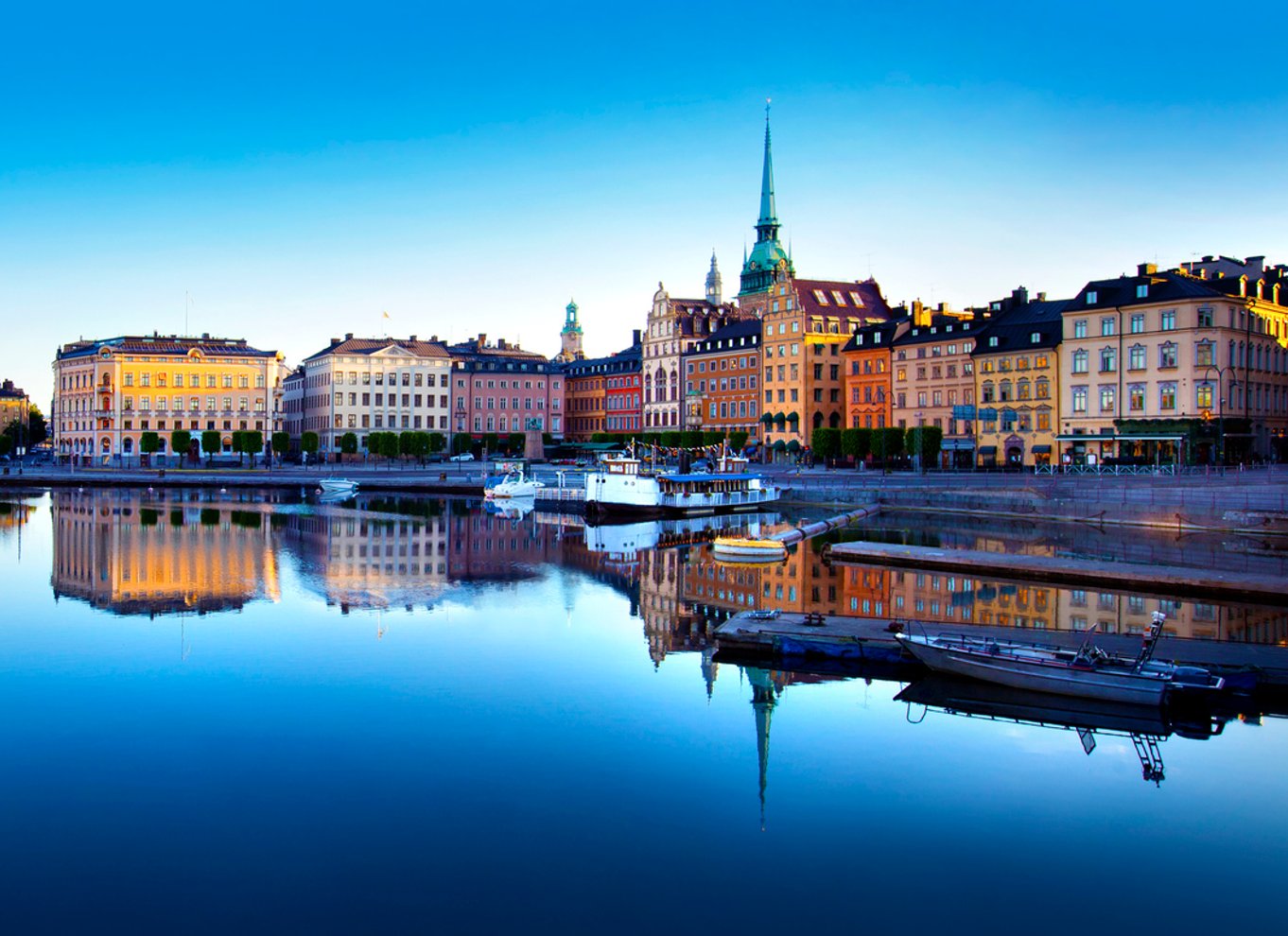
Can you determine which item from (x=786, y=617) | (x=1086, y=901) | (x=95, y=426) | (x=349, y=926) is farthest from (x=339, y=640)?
(x=95, y=426)

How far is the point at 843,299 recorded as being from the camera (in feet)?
391

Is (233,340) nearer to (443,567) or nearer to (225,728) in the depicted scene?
(443,567)

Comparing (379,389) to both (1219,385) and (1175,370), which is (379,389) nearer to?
(1175,370)

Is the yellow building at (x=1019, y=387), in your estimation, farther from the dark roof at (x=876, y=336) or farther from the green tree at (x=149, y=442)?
the green tree at (x=149, y=442)

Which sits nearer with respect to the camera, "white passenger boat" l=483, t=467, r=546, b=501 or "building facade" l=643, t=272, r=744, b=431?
"white passenger boat" l=483, t=467, r=546, b=501

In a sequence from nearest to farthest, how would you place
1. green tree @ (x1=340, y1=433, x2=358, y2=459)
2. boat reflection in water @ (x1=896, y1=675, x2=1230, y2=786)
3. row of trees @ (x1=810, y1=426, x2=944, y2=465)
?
boat reflection in water @ (x1=896, y1=675, x2=1230, y2=786) → row of trees @ (x1=810, y1=426, x2=944, y2=465) → green tree @ (x1=340, y1=433, x2=358, y2=459)

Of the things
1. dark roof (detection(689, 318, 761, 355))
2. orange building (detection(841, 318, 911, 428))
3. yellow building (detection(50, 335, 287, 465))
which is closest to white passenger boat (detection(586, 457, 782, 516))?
orange building (detection(841, 318, 911, 428))

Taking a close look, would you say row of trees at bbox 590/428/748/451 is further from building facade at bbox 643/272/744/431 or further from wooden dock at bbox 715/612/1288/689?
wooden dock at bbox 715/612/1288/689

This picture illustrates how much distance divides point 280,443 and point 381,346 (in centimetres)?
1739

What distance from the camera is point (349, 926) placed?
14961 millimetres

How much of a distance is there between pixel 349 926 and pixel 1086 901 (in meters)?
10.1

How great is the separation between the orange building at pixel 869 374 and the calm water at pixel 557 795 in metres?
74.0

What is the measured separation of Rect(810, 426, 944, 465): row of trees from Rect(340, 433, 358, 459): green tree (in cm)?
6018

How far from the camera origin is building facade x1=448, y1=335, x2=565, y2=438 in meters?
147
